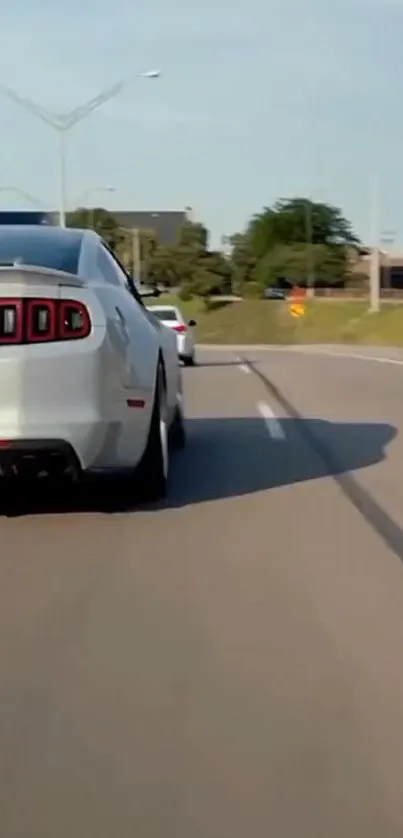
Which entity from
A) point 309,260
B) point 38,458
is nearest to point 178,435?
point 38,458

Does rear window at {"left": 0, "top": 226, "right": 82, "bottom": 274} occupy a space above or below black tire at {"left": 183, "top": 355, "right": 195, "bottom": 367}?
above

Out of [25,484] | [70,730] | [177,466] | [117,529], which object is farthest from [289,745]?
[177,466]

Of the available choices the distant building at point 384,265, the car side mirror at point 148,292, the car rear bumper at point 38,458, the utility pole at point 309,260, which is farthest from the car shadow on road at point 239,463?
the distant building at point 384,265

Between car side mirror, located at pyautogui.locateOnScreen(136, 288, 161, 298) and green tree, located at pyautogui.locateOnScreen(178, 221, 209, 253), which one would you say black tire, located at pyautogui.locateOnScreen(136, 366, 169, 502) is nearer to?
car side mirror, located at pyautogui.locateOnScreen(136, 288, 161, 298)

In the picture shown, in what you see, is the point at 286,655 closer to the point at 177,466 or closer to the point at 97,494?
the point at 97,494

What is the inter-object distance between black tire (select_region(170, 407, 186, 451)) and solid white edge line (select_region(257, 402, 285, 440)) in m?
1.41

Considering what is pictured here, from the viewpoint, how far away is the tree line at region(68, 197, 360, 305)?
11044 centimetres

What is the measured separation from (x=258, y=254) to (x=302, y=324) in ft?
163

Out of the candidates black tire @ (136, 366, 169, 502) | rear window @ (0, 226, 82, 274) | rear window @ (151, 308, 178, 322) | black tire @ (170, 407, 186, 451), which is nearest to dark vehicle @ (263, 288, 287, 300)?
rear window @ (151, 308, 178, 322)

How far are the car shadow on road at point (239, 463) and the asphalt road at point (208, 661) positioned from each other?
0.05m

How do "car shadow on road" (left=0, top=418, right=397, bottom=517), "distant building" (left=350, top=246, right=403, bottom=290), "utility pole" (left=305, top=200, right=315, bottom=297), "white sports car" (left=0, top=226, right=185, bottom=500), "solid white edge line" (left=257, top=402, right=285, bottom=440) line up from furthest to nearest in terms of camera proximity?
"distant building" (left=350, top=246, right=403, bottom=290) < "utility pole" (left=305, top=200, right=315, bottom=297) < "solid white edge line" (left=257, top=402, right=285, bottom=440) < "car shadow on road" (left=0, top=418, right=397, bottom=517) < "white sports car" (left=0, top=226, right=185, bottom=500)

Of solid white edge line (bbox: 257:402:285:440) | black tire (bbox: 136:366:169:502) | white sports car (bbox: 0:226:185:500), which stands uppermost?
white sports car (bbox: 0:226:185:500)

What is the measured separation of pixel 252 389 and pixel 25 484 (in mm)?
12972

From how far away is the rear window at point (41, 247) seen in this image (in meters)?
10.1
